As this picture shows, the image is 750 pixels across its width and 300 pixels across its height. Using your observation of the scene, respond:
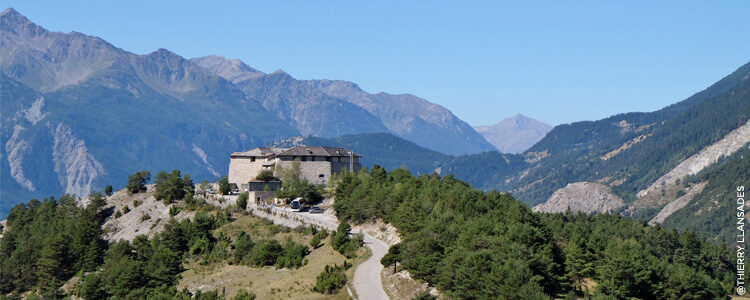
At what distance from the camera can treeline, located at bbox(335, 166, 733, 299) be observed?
82.2m

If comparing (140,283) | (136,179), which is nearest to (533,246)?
(140,283)

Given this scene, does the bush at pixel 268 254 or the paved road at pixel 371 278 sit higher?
the bush at pixel 268 254

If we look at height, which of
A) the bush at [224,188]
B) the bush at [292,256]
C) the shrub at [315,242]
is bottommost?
the bush at [292,256]

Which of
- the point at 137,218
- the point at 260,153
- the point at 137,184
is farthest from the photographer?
the point at 260,153

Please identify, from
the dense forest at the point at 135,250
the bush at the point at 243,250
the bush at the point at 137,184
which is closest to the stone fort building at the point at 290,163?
the dense forest at the point at 135,250

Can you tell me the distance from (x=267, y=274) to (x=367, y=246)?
575 inches

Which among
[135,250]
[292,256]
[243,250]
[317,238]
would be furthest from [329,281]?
[135,250]

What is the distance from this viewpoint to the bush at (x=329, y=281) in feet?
304

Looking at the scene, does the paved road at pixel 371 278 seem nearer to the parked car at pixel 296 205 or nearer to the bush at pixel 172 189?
the parked car at pixel 296 205

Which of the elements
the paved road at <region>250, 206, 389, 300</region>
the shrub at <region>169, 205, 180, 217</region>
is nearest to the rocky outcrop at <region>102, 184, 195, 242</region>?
the shrub at <region>169, 205, 180, 217</region>

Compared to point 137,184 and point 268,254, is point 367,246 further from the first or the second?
point 137,184

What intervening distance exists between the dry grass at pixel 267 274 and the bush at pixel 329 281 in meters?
0.92

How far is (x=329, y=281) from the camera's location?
93.4 m

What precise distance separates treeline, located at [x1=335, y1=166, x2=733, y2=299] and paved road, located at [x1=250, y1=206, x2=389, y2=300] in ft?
11.2
